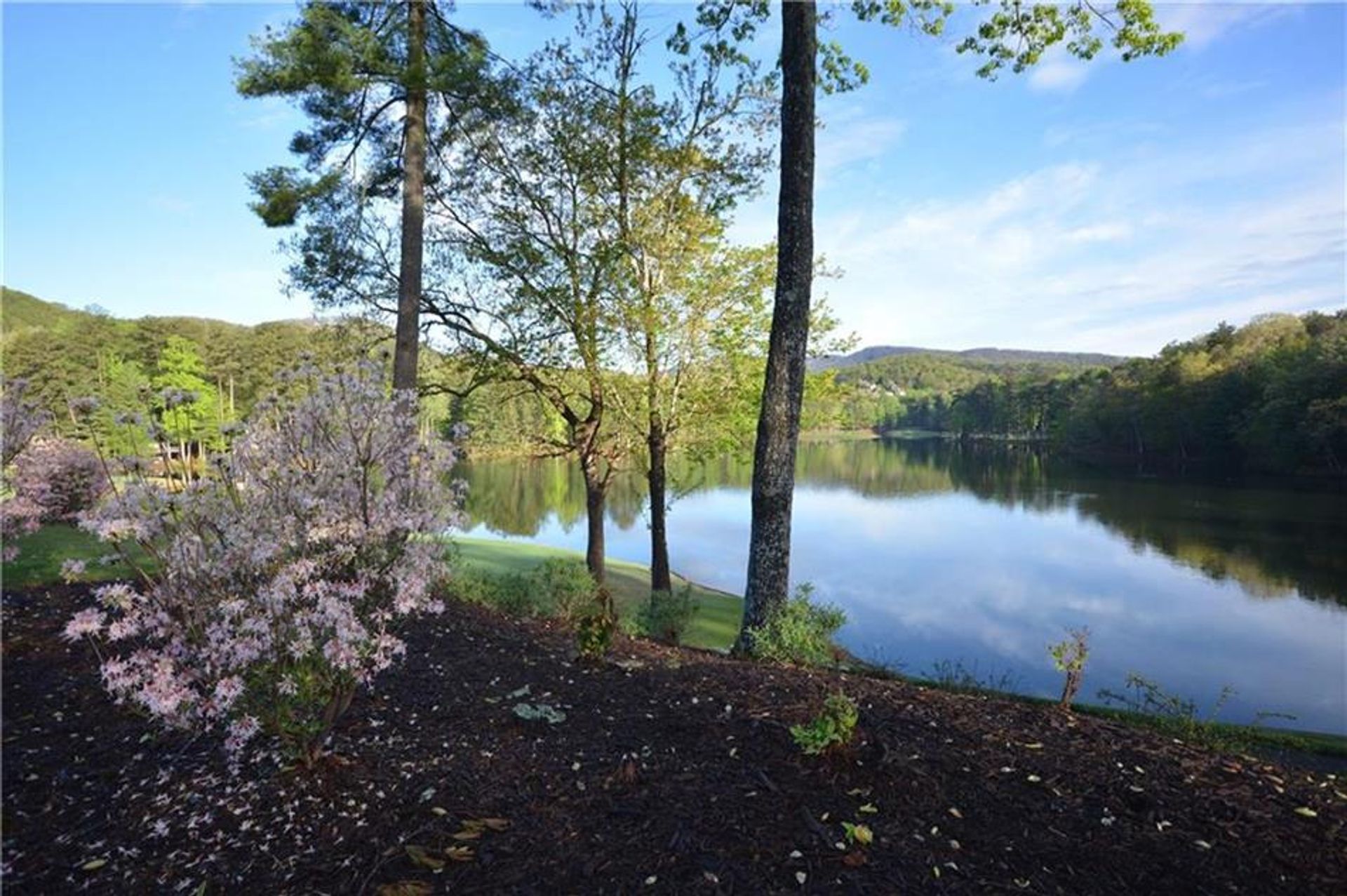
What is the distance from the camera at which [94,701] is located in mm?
4043

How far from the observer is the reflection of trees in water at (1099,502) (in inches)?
758

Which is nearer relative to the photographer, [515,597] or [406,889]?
[406,889]

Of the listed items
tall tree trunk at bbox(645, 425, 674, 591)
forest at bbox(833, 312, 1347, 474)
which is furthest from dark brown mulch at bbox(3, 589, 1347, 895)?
forest at bbox(833, 312, 1347, 474)

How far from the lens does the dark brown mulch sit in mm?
2350

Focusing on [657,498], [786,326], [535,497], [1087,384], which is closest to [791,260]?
[786,326]

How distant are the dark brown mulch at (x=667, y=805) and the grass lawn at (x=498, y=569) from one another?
3.56 feet

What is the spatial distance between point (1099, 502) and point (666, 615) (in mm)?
34800

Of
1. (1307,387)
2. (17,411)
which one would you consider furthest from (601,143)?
(1307,387)

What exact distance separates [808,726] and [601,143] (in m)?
9.67

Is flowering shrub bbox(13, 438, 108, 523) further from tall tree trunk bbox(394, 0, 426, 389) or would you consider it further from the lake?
the lake

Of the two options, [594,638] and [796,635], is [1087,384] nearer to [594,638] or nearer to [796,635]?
[796,635]

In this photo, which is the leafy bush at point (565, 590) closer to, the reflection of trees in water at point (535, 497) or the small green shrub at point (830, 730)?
the small green shrub at point (830, 730)

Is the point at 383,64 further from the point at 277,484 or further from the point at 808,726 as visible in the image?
the point at 808,726

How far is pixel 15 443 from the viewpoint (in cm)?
571
